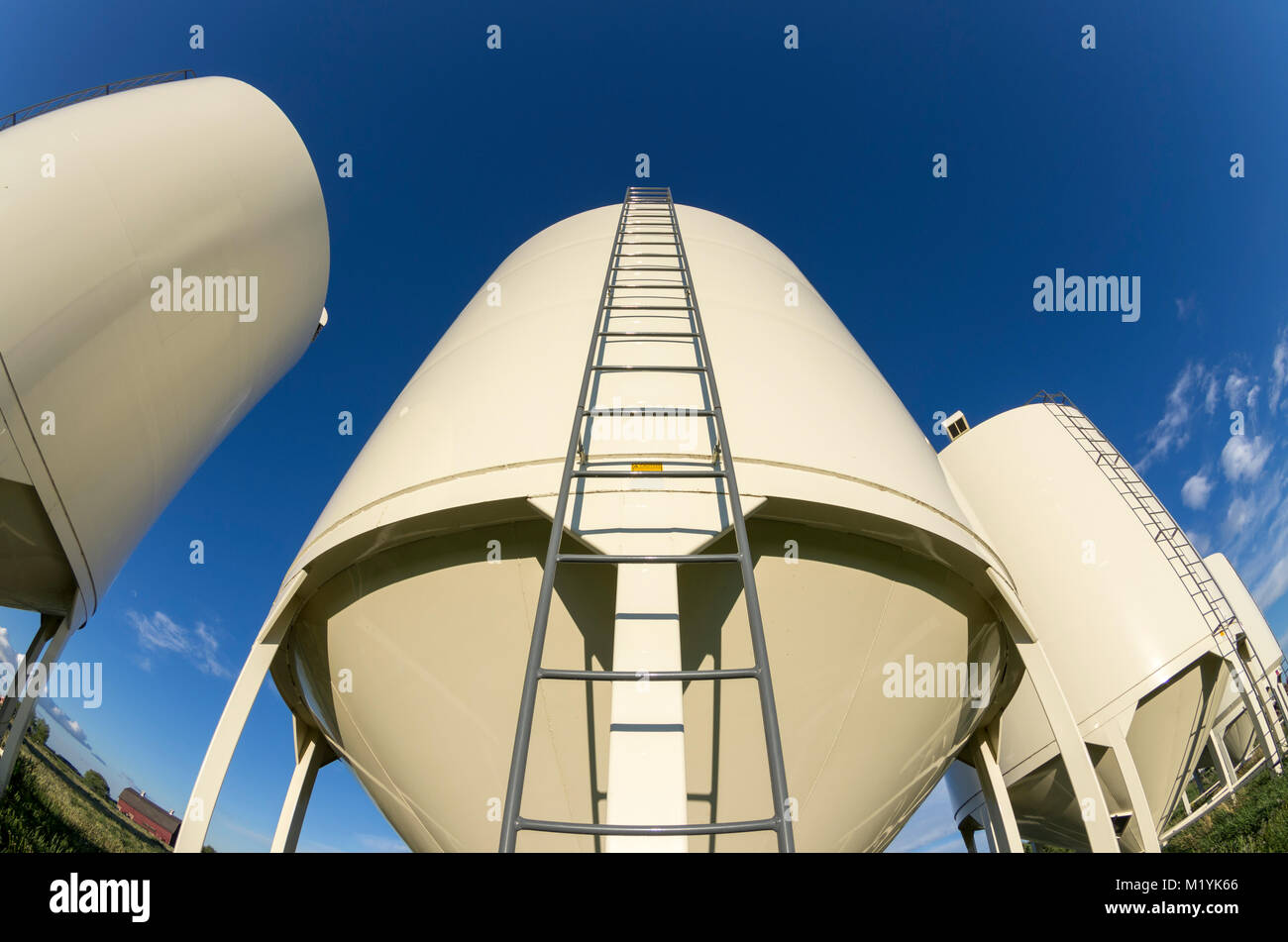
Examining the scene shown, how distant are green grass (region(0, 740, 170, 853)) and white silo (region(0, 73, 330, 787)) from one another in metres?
3.85

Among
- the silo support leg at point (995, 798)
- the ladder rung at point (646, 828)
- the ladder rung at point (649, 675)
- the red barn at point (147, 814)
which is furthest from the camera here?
the red barn at point (147, 814)

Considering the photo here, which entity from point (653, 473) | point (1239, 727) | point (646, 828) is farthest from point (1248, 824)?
point (646, 828)

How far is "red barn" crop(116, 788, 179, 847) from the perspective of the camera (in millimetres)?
10742

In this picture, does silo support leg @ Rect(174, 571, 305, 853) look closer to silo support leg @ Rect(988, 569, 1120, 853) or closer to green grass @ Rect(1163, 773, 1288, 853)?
silo support leg @ Rect(988, 569, 1120, 853)

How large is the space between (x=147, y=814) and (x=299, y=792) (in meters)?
10.2

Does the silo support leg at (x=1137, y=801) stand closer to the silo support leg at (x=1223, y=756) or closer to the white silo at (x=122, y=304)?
the silo support leg at (x=1223, y=756)

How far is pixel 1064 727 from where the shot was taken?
9.13 feet

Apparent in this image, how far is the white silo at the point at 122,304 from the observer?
3.97 metres

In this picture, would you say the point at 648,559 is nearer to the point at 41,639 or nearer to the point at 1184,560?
the point at 41,639

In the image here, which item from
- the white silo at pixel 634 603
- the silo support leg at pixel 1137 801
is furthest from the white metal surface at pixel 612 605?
the silo support leg at pixel 1137 801

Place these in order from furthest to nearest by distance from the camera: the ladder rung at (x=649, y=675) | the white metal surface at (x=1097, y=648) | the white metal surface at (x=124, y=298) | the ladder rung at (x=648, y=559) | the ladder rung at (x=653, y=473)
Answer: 1. the white metal surface at (x=1097, y=648)
2. the white metal surface at (x=124, y=298)
3. the ladder rung at (x=653, y=473)
4. the ladder rung at (x=648, y=559)
5. the ladder rung at (x=649, y=675)

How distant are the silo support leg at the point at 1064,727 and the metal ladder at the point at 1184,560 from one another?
20.4 feet

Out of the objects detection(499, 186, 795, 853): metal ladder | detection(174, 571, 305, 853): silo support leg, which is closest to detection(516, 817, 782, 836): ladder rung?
detection(499, 186, 795, 853): metal ladder
